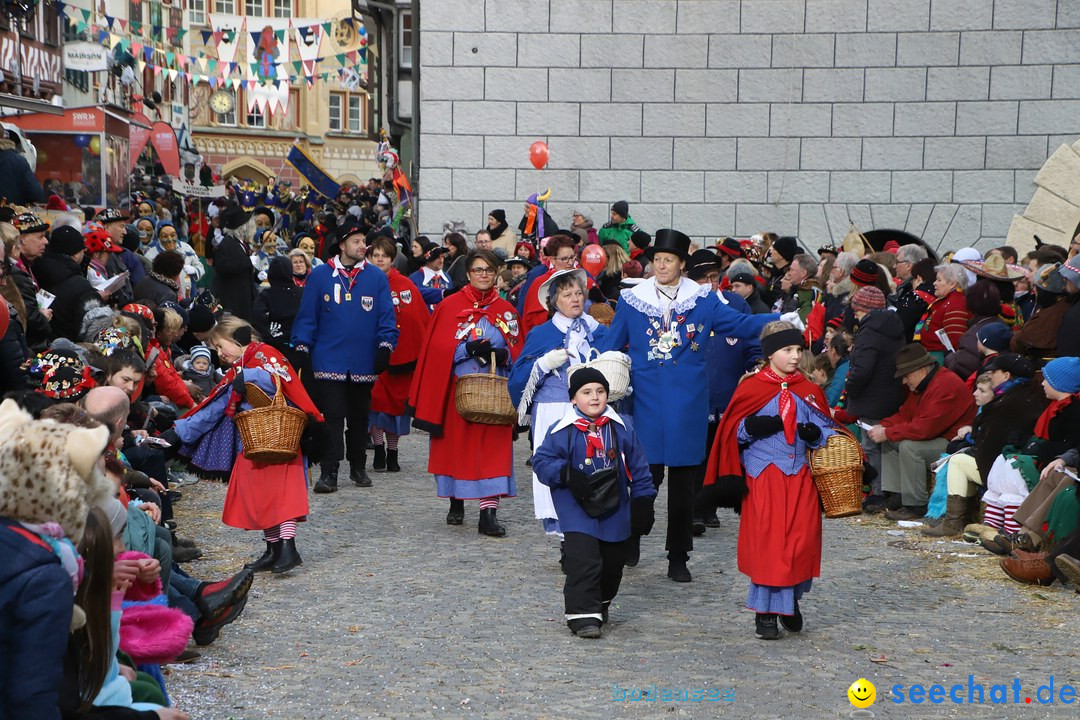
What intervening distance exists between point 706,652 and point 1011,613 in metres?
1.94

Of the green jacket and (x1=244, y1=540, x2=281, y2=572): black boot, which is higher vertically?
the green jacket

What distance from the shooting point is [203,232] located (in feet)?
99.5

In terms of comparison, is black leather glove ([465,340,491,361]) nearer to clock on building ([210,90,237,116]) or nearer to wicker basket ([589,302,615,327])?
wicker basket ([589,302,615,327])

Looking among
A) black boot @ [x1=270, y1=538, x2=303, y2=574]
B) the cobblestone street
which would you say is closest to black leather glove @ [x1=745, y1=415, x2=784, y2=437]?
the cobblestone street

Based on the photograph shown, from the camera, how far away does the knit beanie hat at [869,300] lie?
1098 cm

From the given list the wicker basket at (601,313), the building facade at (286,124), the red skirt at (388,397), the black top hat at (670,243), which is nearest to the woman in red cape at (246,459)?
the black top hat at (670,243)

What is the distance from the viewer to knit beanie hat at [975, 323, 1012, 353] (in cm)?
1006

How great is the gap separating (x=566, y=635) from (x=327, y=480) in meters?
4.38

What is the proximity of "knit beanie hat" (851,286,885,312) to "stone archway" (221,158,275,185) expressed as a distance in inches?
2147

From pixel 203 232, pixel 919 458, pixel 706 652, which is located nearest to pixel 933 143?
pixel 919 458

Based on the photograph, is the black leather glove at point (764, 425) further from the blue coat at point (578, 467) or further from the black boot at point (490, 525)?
the black boot at point (490, 525)

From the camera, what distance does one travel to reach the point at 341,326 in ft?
36.0

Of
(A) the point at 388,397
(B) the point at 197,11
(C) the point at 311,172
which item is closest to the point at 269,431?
(A) the point at 388,397

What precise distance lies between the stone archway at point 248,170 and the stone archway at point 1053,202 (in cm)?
4975
